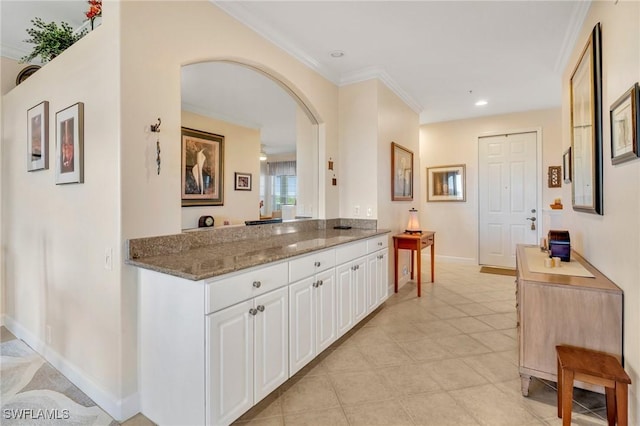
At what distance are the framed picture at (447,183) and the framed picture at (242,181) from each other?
4.50 meters

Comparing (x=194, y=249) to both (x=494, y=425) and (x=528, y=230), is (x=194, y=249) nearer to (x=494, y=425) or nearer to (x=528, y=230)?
(x=494, y=425)

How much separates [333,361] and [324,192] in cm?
178

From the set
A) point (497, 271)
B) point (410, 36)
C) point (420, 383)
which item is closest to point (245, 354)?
point (420, 383)

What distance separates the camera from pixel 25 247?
2594mm

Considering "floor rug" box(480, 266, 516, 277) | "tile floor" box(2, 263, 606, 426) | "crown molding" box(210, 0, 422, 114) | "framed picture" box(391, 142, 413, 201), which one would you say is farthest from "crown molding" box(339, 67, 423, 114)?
"floor rug" box(480, 266, 516, 277)

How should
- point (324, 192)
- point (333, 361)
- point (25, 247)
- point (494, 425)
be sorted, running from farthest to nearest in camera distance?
1. point (324, 192)
2. point (25, 247)
3. point (333, 361)
4. point (494, 425)

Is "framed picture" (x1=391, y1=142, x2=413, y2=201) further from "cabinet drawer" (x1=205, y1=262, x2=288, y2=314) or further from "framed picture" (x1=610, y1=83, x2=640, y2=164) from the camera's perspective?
"cabinet drawer" (x1=205, y1=262, x2=288, y2=314)

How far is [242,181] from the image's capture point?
251 cm

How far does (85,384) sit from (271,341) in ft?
4.15

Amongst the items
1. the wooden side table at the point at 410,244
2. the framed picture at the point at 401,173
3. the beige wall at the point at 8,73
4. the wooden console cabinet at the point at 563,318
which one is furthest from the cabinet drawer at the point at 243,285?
the beige wall at the point at 8,73

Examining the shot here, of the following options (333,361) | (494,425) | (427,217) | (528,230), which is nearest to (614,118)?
(494,425)

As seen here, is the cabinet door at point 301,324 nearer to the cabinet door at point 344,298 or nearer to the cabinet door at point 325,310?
the cabinet door at point 325,310

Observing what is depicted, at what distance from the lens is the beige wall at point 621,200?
4.64 feet

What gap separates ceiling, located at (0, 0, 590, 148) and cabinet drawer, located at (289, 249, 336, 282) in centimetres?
131
